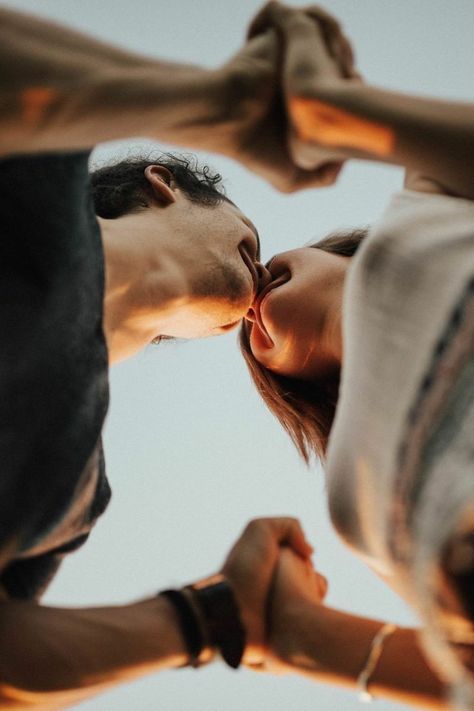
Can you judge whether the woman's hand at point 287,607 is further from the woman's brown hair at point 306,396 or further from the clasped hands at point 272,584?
the woman's brown hair at point 306,396

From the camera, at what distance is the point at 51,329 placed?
1.00m

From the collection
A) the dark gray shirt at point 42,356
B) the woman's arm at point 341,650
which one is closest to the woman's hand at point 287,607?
the woman's arm at point 341,650

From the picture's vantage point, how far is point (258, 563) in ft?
3.33

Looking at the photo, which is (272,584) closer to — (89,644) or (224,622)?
(224,622)

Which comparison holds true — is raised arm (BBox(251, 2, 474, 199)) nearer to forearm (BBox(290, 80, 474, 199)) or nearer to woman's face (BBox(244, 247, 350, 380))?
forearm (BBox(290, 80, 474, 199))

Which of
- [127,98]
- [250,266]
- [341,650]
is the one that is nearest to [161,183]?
[250,266]

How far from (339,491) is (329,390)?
0.75 meters

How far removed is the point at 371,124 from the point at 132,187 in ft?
3.23

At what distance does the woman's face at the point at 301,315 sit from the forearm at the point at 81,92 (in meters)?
0.62

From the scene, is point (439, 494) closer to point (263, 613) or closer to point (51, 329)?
point (263, 613)

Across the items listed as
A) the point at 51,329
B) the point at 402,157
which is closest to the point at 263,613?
the point at 51,329

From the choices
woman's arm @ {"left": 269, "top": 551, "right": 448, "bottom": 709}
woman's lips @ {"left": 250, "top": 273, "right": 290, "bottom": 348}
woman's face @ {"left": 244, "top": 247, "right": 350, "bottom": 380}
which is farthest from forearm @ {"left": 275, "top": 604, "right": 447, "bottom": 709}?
woman's lips @ {"left": 250, "top": 273, "right": 290, "bottom": 348}

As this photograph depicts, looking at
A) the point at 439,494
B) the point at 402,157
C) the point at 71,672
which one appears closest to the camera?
the point at 439,494

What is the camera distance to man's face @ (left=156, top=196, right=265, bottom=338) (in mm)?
1450
